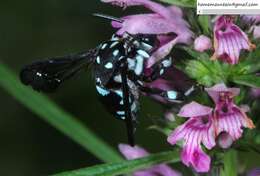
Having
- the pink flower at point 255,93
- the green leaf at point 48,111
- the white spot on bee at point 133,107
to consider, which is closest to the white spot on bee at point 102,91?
the white spot on bee at point 133,107

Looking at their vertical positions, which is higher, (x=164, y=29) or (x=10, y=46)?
(x=164, y=29)

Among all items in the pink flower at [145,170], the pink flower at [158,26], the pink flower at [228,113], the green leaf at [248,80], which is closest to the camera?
the green leaf at [248,80]

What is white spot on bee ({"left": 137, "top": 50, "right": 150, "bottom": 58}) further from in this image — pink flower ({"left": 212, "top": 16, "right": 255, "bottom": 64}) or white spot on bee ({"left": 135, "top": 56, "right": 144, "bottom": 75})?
pink flower ({"left": 212, "top": 16, "right": 255, "bottom": 64})

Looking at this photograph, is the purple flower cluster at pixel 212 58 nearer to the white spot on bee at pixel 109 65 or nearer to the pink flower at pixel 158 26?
the pink flower at pixel 158 26

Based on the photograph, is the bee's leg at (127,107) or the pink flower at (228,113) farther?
the bee's leg at (127,107)

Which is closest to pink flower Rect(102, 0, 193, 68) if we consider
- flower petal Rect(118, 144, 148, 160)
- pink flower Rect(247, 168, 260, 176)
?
flower petal Rect(118, 144, 148, 160)

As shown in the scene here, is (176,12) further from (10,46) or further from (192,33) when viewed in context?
(10,46)

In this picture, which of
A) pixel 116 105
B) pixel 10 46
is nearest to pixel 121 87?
pixel 116 105
